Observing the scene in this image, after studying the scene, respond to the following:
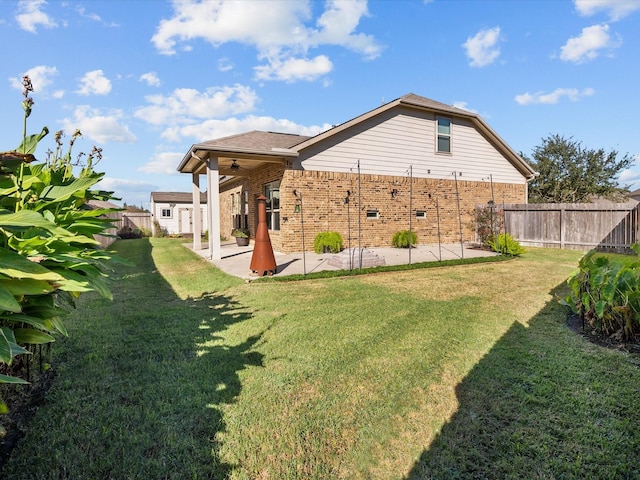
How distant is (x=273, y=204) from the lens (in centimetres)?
1302

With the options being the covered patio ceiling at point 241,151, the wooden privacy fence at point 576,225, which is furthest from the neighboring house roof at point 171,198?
the wooden privacy fence at point 576,225

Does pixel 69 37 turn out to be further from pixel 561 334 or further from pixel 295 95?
pixel 295 95

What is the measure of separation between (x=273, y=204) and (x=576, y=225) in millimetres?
11730

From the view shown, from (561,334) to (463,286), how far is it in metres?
2.65

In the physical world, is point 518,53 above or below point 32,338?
above

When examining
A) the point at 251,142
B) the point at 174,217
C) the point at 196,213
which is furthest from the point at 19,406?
the point at 174,217

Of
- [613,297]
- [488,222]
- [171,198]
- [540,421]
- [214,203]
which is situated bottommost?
[540,421]

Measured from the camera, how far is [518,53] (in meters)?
10.8

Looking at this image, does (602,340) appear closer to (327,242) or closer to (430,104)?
(327,242)

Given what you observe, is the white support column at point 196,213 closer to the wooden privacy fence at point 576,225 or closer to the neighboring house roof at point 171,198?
the wooden privacy fence at point 576,225

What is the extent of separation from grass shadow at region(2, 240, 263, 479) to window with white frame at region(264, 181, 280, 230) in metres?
8.28

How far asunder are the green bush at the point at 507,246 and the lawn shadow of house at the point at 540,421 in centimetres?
834

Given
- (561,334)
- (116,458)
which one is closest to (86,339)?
(116,458)

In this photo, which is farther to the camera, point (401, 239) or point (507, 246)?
point (401, 239)
